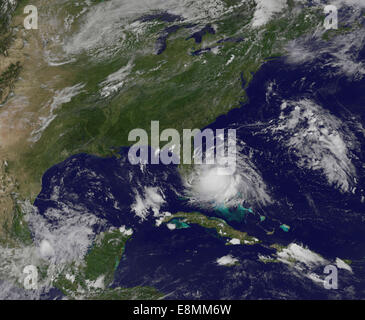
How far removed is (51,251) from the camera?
7949mm

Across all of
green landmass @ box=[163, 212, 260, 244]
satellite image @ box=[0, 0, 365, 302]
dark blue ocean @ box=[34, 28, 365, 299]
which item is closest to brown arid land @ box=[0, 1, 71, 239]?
satellite image @ box=[0, 0, 365, 302]

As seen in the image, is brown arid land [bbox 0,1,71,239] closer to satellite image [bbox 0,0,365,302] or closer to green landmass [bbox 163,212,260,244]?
satellite image [bbox 0,0,365,302]

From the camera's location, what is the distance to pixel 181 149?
809 cm

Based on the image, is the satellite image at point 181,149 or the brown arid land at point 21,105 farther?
the brown arid land at point 21,105

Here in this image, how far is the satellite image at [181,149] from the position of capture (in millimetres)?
7648

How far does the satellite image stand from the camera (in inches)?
301

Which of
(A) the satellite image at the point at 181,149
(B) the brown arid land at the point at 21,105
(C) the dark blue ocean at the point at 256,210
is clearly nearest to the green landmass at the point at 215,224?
(A) the satellite image at the point at 181,149

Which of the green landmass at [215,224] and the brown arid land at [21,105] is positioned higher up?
the brown arid land at [21,105]

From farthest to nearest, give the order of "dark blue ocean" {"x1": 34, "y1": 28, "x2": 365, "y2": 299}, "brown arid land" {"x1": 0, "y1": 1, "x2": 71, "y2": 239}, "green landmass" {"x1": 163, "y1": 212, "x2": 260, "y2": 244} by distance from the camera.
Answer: "brown arid land" {"x1": 0, "y1": 1, "x2": 71, "y2": 239}, "green landmass" {"x1": 163, "y1": 212, "x2": 260, "y2": 244}, "dark blue ocean" {"x1": 34, "y1": 28, "x2": 365, "y2": 299}

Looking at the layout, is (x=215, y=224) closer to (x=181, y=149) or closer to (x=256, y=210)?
(x=256, y=210)

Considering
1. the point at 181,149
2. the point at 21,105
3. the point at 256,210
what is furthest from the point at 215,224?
the point at 21,105

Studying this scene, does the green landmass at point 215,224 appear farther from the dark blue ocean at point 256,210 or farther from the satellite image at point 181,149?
the dark blue ocean at point 256,210

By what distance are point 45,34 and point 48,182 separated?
443cm
